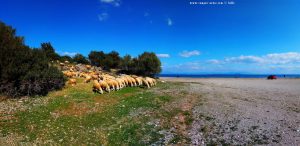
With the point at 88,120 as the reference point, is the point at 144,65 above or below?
above

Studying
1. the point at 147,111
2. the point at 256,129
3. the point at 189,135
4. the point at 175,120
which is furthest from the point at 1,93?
the point at 256,129

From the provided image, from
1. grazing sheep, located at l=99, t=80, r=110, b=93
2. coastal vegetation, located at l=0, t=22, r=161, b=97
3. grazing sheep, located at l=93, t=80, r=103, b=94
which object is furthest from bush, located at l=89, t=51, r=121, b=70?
coastal vegetation, located at l=0, t=22, r=161, b=97

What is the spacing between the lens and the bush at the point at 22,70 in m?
20.6

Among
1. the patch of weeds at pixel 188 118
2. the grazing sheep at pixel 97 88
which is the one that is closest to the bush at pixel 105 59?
the grazing sheep at pixel 97 88

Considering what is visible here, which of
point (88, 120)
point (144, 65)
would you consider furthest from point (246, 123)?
point (144, 65)

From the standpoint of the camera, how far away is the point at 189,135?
49.9 ft

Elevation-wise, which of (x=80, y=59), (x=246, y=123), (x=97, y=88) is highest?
(x=80, y=59)

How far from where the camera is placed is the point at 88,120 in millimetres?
16828

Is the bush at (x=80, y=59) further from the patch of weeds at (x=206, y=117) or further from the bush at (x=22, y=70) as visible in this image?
the patch of weeds at (x=206, y=117)

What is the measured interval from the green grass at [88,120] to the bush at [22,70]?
3.98 feet

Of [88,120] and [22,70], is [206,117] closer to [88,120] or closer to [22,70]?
[88,120]

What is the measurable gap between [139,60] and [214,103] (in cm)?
4129

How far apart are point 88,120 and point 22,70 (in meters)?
8.40

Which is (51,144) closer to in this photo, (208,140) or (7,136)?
(7,136)
